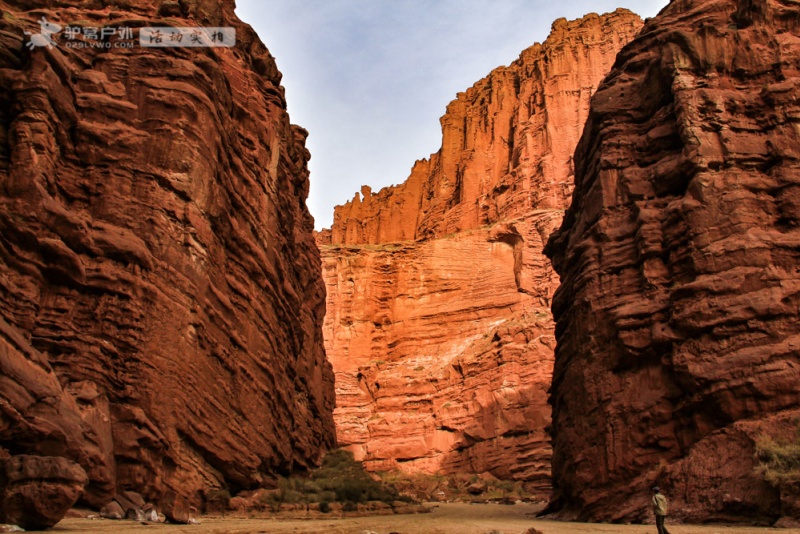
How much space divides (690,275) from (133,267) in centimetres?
1354

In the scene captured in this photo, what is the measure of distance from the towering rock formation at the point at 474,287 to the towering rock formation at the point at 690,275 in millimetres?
28747

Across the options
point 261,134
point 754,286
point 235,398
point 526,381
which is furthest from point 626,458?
point 526,381

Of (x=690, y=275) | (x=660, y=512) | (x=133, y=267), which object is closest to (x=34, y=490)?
Result: (x=133, y=267)

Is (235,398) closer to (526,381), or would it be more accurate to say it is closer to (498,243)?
(526,381)

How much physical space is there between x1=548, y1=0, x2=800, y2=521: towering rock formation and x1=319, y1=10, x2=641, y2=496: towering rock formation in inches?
1132

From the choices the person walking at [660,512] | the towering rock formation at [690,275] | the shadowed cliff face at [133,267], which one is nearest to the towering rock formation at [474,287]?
the towering rock formation at [690,275]

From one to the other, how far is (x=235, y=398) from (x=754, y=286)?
1385 cm

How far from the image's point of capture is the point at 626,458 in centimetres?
1795

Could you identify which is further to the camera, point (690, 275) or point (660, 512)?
point (690, 275)

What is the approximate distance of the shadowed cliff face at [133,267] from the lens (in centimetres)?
1464

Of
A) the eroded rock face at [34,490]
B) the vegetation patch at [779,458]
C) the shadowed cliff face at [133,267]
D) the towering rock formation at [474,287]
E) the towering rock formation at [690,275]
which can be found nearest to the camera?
the eroded rock face at [34,490]

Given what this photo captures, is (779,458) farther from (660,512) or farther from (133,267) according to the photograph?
(133,267)

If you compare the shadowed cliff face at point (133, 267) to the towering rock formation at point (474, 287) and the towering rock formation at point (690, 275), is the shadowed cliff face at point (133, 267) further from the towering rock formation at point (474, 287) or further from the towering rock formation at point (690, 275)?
the towering rock formation at point (474, 287)

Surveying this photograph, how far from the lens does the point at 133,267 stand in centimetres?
1683
